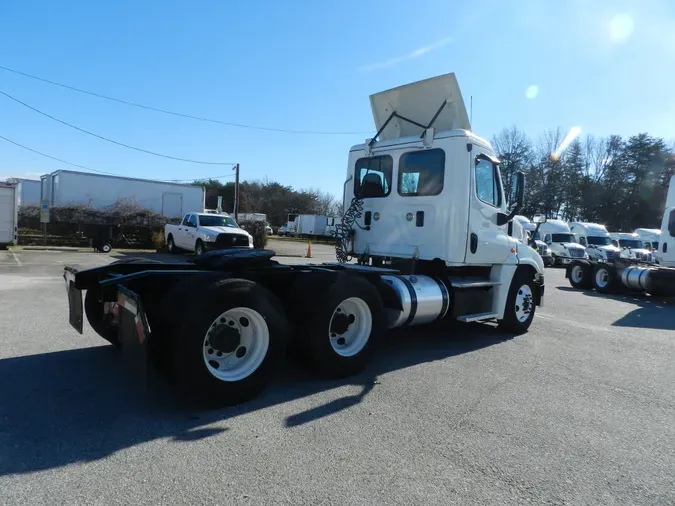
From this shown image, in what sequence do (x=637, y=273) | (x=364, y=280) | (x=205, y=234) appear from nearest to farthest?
1. (x=364, y=280)
2. (x=637, y=273)
3. (x=205, y=234)

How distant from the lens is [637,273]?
559 inches

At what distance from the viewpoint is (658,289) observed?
13.6 metres

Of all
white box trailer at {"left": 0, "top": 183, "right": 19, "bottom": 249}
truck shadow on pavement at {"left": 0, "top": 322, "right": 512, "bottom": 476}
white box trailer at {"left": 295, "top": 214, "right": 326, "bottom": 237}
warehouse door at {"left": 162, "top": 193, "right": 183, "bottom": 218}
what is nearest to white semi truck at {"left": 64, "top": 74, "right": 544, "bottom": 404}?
truck shadow on pavement at {"left": 0, "top": 322, "right": 512, "bottom": 476}

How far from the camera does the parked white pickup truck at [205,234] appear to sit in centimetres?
1884

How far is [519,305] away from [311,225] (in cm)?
4492

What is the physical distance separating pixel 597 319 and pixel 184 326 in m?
9.09

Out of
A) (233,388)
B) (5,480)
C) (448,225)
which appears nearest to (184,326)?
(233,388)

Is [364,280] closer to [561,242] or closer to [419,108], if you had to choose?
[419,108]

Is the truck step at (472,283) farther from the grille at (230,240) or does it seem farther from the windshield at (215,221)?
the windshield at (215,221)

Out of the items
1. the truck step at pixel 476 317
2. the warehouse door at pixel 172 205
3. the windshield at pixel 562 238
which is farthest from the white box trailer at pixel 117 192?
the truck step at pixel 476 317

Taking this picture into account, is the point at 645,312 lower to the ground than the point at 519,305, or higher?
lower

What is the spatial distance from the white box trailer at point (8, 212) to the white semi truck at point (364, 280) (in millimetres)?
17907

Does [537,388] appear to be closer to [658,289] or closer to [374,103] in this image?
[374,103]

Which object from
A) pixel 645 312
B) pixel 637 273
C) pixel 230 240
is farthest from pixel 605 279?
pixel 230 240
